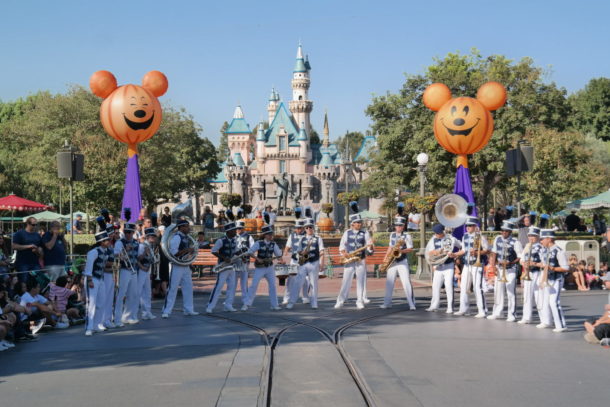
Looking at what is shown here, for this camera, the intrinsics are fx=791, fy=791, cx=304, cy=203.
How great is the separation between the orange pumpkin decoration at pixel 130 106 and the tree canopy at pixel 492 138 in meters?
18.2

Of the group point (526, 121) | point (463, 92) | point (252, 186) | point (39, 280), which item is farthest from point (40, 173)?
point (252, 186)

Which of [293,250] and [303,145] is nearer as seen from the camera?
[293,250]

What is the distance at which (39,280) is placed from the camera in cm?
1445

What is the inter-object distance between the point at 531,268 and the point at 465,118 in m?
7.46

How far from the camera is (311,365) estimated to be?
946 cm

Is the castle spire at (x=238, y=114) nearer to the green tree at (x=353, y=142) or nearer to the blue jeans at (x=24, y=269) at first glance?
the green tree at (x=353, y=142)

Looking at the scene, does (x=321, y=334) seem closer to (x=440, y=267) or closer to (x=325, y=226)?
(x=440, y=267)

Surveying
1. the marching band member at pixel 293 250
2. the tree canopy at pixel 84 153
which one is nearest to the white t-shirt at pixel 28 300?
the marching band member at pixel 293 250

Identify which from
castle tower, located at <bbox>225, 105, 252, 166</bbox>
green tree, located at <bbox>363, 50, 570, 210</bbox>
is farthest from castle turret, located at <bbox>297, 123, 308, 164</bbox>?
green tree, located at <bbox>363, 50, 570, 210</bbox>

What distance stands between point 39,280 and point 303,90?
11672 centimetres

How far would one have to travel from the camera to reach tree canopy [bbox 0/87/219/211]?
A: 131ft

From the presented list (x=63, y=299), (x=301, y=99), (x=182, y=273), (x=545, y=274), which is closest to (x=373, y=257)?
(x=182, y=273)

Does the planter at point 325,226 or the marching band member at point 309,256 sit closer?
the marching band member at point 309,256

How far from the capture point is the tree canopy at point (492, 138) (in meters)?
36.0
